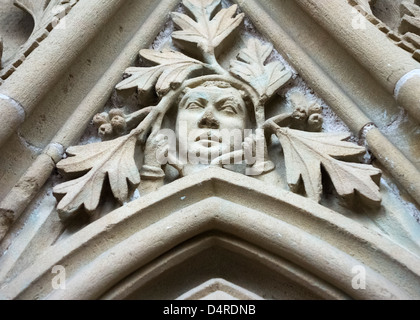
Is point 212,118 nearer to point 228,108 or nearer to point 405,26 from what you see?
point 228,108

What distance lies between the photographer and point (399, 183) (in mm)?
1902

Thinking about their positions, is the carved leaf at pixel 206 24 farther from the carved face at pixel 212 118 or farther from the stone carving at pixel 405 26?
the stone carving at pixel 405 26

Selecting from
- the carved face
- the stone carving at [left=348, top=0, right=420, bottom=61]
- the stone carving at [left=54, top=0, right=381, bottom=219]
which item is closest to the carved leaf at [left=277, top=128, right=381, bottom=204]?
the stone carving at [left=54, top=0, right=381, bottom=219]

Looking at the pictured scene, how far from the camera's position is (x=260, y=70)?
7.36ft

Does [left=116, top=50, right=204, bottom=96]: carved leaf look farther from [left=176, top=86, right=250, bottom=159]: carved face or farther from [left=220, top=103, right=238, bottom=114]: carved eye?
[left=220, top=103, right=238, bottom=114]: carved eye

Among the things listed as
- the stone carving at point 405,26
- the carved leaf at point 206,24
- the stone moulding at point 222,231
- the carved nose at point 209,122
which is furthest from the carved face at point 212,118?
the stone carving at point 405,26

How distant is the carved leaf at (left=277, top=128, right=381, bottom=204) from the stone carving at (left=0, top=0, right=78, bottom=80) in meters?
0.92

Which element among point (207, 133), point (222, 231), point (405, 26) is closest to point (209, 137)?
point (207, 133)

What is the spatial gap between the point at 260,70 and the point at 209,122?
1.20 ft

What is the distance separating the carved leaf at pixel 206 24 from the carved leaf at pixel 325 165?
0.55 meters

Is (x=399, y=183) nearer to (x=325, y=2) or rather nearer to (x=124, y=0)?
(x=325, y=2)

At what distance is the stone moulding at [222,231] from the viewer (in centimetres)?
164
